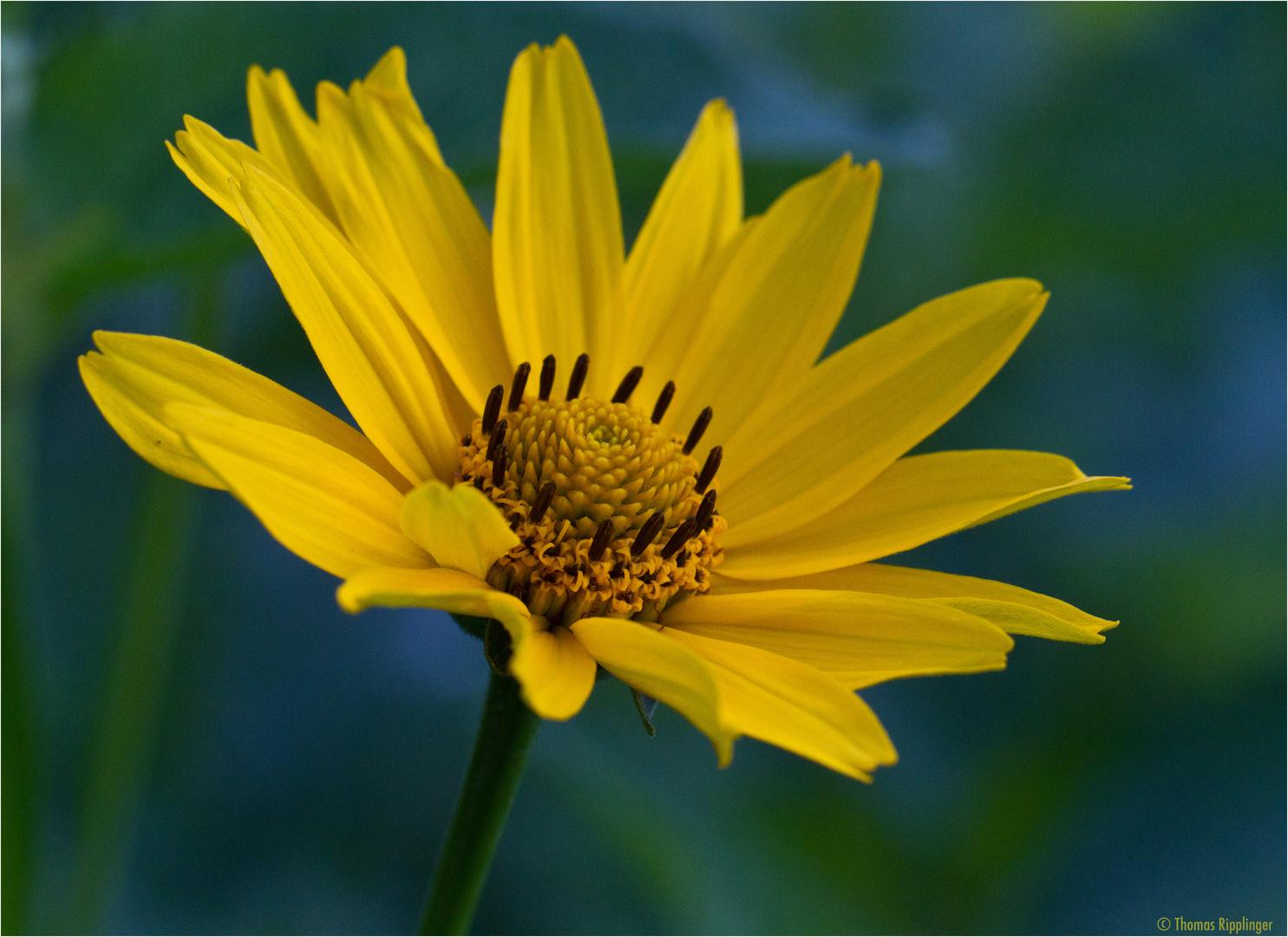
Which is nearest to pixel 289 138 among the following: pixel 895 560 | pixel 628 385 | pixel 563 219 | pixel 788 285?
pixel 563 219

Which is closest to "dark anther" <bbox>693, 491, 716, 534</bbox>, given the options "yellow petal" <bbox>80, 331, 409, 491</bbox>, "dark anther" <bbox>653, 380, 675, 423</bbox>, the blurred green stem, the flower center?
the flower center

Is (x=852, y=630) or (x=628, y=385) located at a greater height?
(x=628, y=385)

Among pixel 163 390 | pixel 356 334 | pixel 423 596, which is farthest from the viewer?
pixel 356 334

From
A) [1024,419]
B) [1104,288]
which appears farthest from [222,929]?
[1104,288]

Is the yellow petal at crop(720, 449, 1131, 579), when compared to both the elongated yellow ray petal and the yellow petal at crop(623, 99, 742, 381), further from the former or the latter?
the elongated yellow ray petal

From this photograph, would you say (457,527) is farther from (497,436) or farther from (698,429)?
(698,429)

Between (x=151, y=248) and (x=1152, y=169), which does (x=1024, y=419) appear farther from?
(x=151, y=248)
